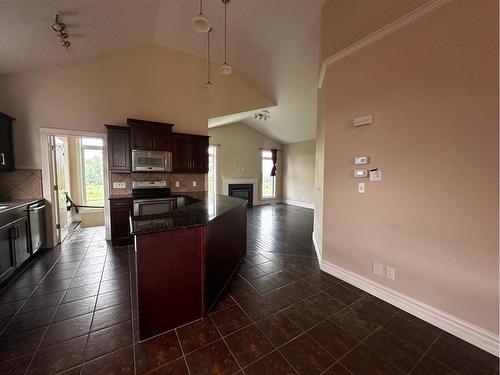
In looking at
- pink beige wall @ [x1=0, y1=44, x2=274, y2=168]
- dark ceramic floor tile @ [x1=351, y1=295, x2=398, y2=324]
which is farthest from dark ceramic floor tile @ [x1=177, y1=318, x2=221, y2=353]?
pink beige wall @ [x1=0, y1=44, x2=274, y2=168]

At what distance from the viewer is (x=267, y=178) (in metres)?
8.65

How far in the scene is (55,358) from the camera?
141cm

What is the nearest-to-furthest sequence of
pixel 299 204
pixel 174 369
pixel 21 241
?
pixel 174 369 → pixel 21 241 → pixel 299 204

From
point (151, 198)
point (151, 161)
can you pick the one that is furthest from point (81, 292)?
point (151, 161)

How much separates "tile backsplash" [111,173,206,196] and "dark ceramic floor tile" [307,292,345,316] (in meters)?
3.36

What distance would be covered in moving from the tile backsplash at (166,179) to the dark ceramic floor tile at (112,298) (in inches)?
87.8

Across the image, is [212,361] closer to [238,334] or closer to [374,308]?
[238,334]

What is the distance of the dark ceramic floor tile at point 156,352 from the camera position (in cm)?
137

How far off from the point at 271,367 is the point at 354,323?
88 cm

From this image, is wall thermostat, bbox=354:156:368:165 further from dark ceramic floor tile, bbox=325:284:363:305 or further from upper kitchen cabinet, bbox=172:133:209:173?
upper kitchen cabinet, bbox=172:133:209:173

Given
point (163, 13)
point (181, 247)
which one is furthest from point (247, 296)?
point (163, 13)

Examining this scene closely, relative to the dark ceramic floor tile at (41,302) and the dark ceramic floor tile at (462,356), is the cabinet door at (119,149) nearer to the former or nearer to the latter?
the dark ceramic floor tile at (41,302)

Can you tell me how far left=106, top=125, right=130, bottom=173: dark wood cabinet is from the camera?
11.8 feet

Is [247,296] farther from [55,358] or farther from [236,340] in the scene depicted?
[55,358]
